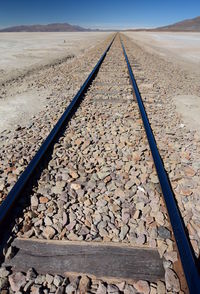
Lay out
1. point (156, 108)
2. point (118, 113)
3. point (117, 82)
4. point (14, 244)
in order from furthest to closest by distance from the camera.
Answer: point (117, 82) → point (156, 108) → point (118, 113) → point (14, 244)

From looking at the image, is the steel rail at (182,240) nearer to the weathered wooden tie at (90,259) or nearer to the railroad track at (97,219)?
the railroad track at (97,219)

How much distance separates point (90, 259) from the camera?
197cm

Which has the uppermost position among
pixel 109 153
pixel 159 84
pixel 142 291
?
pixel 159 84

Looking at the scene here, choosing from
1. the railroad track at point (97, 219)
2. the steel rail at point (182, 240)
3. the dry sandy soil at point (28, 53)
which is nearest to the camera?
the steel rail at point (182, 240)

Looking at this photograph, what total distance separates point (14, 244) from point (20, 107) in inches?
176

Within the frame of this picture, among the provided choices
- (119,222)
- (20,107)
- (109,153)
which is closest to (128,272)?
(119,222)

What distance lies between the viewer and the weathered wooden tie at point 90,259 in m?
1.88

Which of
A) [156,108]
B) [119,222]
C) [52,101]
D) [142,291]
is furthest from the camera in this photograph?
[52,101]

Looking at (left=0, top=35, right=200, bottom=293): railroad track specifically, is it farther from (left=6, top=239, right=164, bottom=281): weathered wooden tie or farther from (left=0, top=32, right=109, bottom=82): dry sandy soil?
(left=0, top=32, right=109, bottom=82): dry sandy soil

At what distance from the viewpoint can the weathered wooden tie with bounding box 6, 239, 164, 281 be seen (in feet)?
6.18

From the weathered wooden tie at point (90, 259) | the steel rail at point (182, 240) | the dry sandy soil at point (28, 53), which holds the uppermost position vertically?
the dry sandy soil at point (28, 53)

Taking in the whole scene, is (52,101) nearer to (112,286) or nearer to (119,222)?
(119,222)

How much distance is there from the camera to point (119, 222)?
94.2 inches

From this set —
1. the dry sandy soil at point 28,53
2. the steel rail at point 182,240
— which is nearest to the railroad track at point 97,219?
the steel rail at point 182,240
